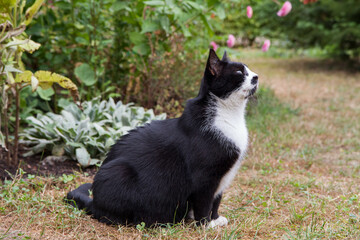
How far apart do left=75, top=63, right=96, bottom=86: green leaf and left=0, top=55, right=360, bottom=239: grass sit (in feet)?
3.81

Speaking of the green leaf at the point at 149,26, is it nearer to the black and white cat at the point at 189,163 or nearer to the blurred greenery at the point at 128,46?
the blurred greenery at the point at 128,46

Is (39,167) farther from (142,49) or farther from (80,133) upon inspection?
(142,49)

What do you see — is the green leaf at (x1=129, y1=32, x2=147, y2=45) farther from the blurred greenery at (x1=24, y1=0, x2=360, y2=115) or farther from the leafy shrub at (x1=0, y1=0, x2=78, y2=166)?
the leafy shrub at (x1=0, y1=0, x2=78, y2=166)

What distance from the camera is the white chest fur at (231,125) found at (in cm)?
217

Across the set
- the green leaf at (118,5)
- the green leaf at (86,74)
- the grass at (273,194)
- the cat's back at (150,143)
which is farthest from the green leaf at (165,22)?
the cat's back at (150,143)

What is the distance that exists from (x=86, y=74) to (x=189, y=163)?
2086 mm

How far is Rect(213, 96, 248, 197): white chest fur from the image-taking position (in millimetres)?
2166

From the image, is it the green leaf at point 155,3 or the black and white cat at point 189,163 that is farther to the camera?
the green leaf at point 155,3

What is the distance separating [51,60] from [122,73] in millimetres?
795

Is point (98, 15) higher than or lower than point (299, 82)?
higher

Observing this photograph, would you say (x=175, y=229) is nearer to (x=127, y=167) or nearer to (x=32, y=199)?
(x=127, y=167)

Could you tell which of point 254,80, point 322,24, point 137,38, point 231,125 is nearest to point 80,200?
point 231,125

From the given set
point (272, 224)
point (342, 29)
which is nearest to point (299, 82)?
point (342, 29)

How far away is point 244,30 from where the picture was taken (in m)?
13.1
